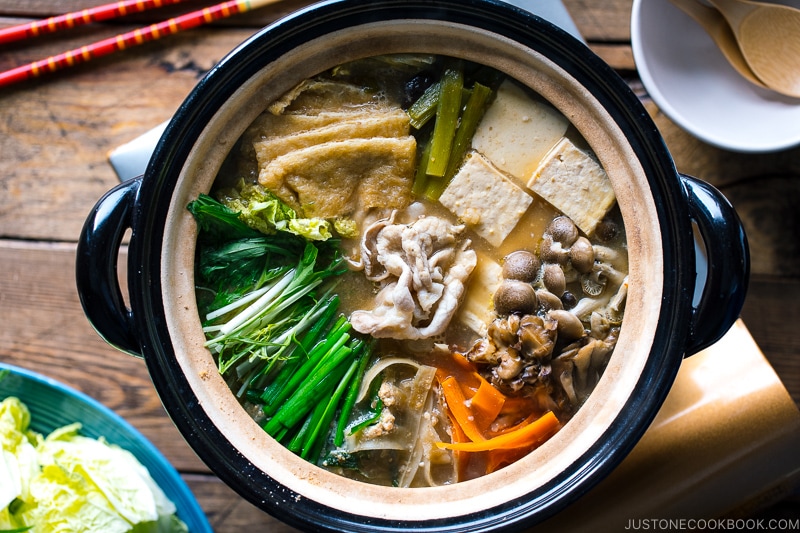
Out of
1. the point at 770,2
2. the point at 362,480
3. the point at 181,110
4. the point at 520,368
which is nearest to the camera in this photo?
the point at 181,110

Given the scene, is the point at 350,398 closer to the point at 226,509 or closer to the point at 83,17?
the point at 226,509

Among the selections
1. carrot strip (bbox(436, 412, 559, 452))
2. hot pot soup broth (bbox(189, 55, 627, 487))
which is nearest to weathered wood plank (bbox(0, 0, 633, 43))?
hot pot soup broth (bbox(189, 55, 627, 487))

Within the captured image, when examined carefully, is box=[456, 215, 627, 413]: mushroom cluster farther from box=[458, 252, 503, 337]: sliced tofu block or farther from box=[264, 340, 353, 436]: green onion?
box=[264, 340, 353, 436]: green onion

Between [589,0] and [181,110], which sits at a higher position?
[589,0]

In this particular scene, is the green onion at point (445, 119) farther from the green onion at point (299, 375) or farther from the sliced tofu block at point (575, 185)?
the green onion at point (299, 375)

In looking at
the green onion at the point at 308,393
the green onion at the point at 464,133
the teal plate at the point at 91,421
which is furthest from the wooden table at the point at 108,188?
the green onion at the point at 464,133

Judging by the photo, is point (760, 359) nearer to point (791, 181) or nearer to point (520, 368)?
point (791, 181)

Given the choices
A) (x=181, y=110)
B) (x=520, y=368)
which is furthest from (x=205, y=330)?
(x=520, y=368)

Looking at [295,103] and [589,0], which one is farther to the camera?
[589,0]
